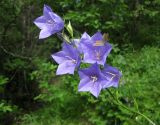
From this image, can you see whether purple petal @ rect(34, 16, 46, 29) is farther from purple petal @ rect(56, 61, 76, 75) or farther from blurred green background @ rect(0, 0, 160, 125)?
blurred green background @ rect(0, 0, 160, 125)

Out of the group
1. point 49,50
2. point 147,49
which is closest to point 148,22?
point 147,49

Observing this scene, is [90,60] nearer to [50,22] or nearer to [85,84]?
[85,84]

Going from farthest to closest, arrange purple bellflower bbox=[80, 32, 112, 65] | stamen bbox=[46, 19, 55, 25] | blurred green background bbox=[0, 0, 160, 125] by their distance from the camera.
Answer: blurred green background bbox=[0, 0, 160, 125], stamen bbox=[46, 19, 55, 25], purple bellflower bbox=[80, 32, 112, 65]

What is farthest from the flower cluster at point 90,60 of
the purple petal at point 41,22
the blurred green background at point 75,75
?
the blurred green background at point 75,75

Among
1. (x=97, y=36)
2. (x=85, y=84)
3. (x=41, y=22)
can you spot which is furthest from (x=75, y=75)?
(x=97, y=36)

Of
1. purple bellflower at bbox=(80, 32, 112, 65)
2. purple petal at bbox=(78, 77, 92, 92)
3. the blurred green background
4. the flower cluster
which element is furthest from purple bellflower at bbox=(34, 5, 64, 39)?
the blurred green background

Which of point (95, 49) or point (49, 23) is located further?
point (49, 23)
